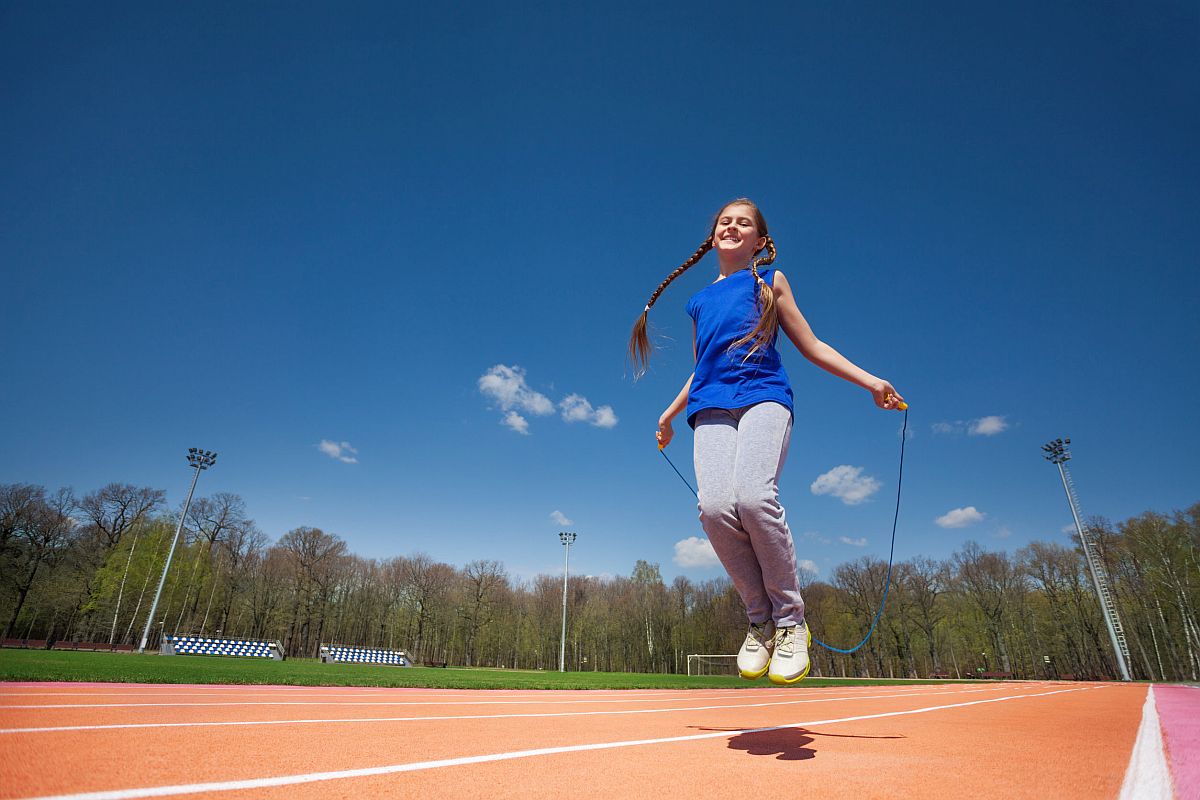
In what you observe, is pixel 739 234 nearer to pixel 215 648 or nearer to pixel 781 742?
pixel 781 742

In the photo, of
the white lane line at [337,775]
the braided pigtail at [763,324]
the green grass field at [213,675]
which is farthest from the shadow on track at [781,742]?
the green grass field at [213,675]

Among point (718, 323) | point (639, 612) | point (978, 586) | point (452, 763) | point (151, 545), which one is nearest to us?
point (452, 763)

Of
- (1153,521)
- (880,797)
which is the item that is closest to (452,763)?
(880,797)

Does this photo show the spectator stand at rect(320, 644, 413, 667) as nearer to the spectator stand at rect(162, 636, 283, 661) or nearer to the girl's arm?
the spectator stand at rect(162, 636, 283, 661)

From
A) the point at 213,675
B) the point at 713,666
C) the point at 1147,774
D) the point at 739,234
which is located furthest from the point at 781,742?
the point at 713,666

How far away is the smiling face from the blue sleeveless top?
0.49 ft

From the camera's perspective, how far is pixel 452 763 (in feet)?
6.06

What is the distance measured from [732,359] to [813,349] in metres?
0.48

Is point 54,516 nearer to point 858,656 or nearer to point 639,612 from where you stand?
point 639,612

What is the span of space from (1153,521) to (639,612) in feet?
154

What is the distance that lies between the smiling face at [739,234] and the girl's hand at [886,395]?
1139 millimetres

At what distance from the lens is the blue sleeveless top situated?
2773mm

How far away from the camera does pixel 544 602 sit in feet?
222

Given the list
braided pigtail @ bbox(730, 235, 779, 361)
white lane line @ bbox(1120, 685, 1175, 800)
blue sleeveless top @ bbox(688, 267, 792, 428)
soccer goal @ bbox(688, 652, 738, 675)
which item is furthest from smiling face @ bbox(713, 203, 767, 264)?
soccer goal @ bbox(688, 652, 738, 675)
